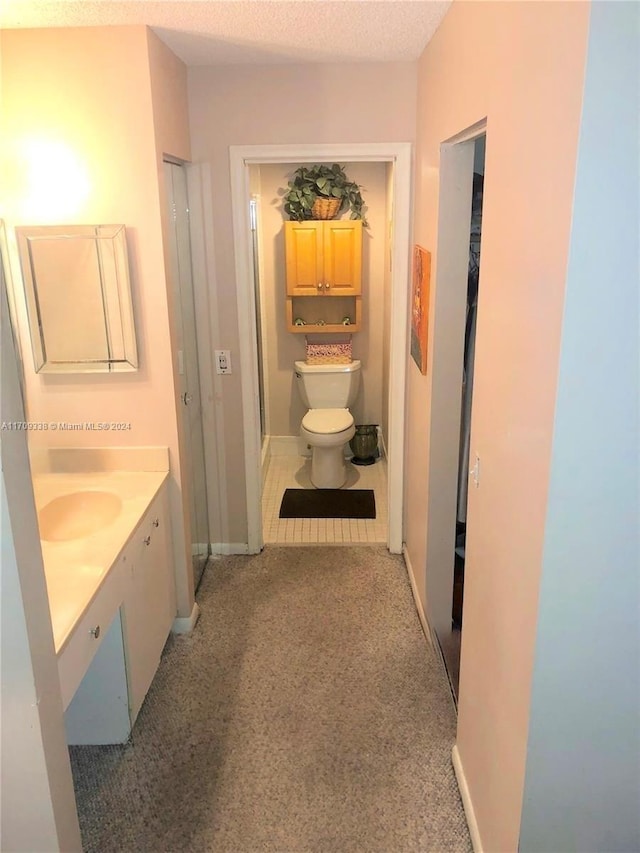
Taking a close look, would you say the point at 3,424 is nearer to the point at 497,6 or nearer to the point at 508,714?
the point at 508,714

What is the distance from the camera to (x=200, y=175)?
3004 mm

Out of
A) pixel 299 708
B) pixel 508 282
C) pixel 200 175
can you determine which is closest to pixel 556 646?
pixel 508 282

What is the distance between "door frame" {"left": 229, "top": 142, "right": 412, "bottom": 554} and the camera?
9.77 feet

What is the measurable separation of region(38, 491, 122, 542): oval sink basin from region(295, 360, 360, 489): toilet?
1905 millimetres

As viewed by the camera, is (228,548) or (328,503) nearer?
(228,548)

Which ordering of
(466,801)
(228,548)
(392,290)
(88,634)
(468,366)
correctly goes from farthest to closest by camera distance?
(228,548)
(392,290)
(468,366)
(466,801)
(88,634)

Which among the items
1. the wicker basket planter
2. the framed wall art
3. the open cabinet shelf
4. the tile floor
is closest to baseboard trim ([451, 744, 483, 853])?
the framed wall art

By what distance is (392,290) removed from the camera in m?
3.21

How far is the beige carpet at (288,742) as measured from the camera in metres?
1.94

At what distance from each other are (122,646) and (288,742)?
0.67 m

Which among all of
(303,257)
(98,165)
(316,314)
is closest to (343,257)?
(303,257)

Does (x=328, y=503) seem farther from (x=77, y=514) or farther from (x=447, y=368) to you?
(x=77, y=514)

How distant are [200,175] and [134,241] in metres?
0.75

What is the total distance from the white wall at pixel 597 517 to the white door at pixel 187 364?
182 centimetres
